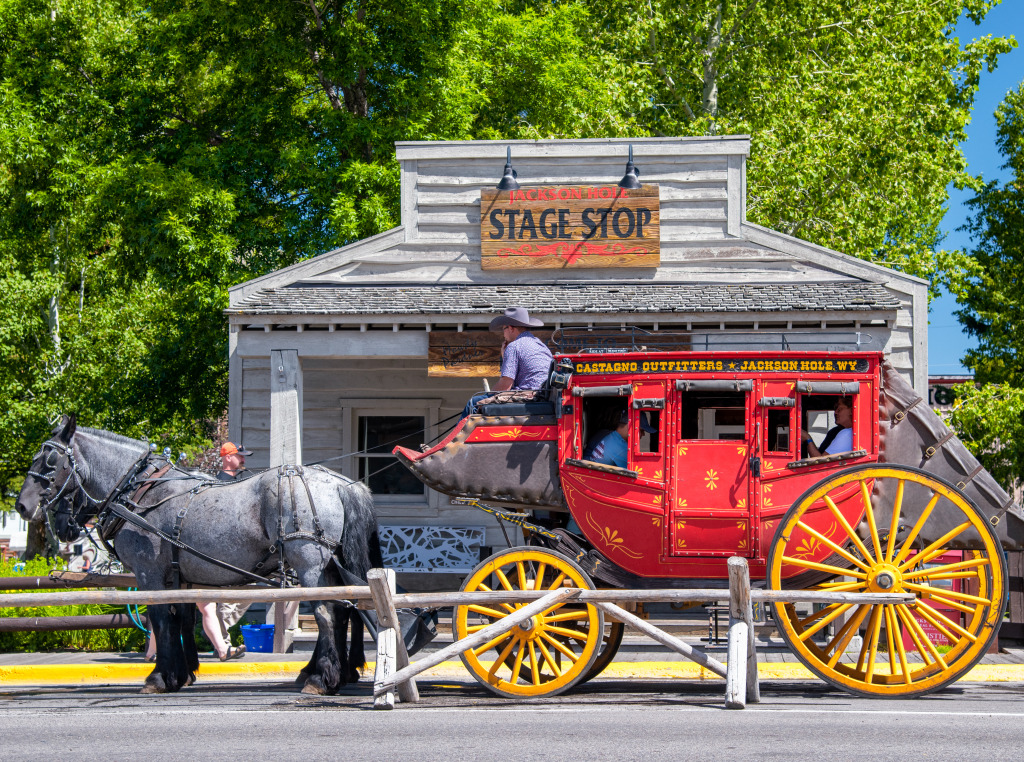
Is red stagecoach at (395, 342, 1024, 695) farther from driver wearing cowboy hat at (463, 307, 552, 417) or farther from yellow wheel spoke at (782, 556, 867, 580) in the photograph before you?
driver wearing cowboy hat at (463, 307, 552, 417)

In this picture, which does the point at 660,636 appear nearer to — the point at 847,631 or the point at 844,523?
the point at 847,631

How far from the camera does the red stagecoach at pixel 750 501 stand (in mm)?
7422

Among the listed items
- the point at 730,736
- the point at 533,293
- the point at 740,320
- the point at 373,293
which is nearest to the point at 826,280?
the point at 740,320

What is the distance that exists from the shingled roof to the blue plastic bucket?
3405mm

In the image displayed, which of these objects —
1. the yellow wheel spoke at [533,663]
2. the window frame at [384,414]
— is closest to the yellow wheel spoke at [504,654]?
the yellow wheel spoke at [533,663]

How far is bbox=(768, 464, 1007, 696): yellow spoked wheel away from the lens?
289 inches

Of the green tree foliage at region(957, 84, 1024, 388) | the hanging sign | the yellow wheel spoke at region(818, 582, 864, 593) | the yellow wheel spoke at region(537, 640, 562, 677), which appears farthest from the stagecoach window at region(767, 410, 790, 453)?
the green tree foliage at region(957, 84, 1024, 388)

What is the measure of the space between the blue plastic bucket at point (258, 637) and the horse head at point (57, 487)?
2912mm

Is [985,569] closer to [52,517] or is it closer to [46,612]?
[52,517]

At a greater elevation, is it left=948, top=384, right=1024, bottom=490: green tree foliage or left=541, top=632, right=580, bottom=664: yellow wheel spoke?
left=948, top=384, right=1024, bottom=490: green tree foliage

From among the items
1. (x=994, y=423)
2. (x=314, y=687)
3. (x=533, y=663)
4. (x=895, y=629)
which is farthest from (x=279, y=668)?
(x=994, y=423)

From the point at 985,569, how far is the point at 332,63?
1332 cm

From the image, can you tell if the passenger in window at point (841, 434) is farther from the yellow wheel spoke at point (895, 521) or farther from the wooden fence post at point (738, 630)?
the wooden fence post at point (738, 630)

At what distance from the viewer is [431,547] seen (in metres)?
13.4
